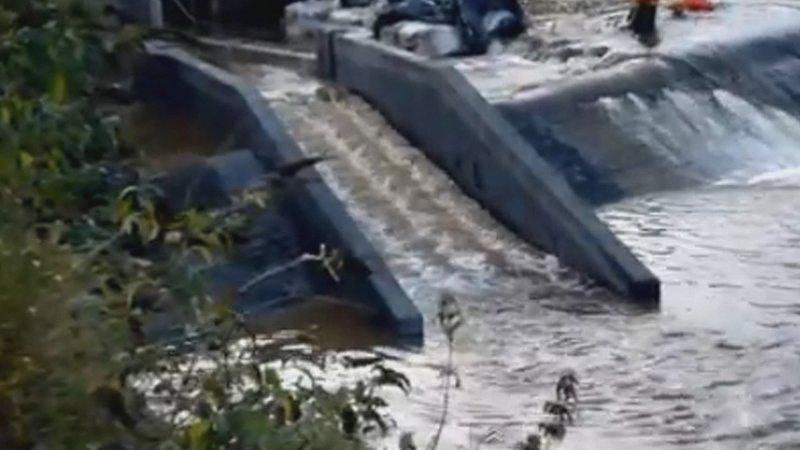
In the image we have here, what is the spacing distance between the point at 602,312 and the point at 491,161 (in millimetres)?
2125

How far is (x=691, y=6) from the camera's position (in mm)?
16188

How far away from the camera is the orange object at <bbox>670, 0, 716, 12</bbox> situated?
1605cm

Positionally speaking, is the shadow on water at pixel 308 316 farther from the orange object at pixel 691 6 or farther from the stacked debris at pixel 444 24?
the orange object at pixel 691 6

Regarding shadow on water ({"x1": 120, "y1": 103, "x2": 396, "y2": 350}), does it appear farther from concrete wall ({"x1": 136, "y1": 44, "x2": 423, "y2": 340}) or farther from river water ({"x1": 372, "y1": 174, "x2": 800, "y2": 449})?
river water ({"x1": 372, "y1": 174, "x2": 800, "y2": 449})

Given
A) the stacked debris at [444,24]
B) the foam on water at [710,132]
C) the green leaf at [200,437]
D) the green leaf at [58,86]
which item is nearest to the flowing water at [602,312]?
the foam on water at [710,132]

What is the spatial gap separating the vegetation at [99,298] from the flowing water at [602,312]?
3.61m

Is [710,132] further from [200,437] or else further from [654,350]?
[200,437]

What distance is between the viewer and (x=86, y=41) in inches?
123

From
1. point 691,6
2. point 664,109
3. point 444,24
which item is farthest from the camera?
point 691,6

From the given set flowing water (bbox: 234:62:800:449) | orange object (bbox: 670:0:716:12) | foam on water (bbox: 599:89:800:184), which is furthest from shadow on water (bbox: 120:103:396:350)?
orange object (bbox: 670:0:716:12)

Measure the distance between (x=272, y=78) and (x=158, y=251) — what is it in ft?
38.5

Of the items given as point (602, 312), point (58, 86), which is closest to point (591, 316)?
point (602, 312)

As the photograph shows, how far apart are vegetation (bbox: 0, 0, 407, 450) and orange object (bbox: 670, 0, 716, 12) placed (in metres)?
12.9

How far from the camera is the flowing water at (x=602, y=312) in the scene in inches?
297
